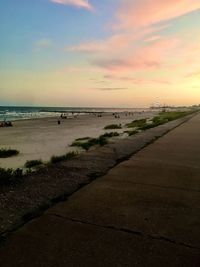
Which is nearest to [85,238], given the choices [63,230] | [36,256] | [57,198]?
[63,230]

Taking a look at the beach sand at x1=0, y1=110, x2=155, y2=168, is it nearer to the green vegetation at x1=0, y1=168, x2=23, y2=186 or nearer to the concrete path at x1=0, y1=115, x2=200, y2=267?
the green vegetation at x1=0, y1=168, x2=23, y2=186

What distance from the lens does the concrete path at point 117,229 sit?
3.68m

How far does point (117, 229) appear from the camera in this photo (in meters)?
4.46

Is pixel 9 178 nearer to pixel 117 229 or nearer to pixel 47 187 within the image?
pixel 47 187

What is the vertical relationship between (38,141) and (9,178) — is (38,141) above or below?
below

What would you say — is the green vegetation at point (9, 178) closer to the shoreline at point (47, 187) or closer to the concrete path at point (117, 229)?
the shoreline at point (47, 187)

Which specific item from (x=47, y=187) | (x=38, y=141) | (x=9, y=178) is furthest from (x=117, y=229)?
(x=38, y=141)

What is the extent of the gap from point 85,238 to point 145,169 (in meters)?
4.52

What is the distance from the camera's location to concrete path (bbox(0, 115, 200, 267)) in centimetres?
368

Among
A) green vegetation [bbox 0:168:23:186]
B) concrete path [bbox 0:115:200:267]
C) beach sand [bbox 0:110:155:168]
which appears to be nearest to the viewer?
concrete path [bbox 0:115:200:267]

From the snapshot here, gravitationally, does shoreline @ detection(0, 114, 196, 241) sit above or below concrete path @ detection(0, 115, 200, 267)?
above

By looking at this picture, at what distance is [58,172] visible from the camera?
7711 millimetres

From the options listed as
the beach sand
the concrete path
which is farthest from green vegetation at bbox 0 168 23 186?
the beach sand

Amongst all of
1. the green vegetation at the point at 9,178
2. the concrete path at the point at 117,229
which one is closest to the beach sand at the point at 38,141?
the green vegetation at the point at 9,178
